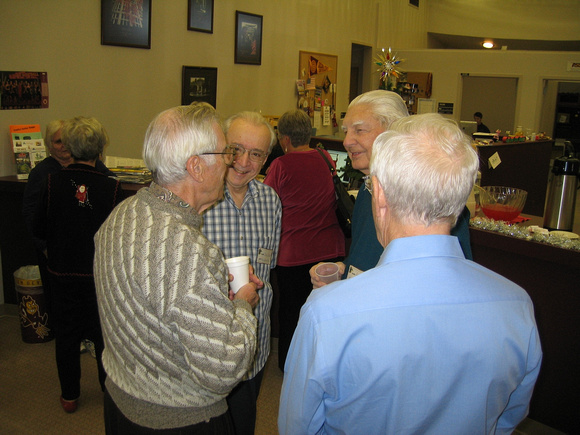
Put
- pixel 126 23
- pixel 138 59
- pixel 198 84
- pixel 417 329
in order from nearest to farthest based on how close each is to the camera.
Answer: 1. pixel 417 329
2. pixel 126 23
3. pixel 138 59
4. pixel 198 84

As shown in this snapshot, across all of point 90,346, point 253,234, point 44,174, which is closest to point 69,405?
point 90,346

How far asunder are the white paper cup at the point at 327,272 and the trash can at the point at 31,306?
2.72 meters

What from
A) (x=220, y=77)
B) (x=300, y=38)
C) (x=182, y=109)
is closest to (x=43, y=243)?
(x=182, y=109)

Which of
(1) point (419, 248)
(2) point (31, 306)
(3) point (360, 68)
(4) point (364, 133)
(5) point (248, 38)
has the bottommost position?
(2) point (31, 306)

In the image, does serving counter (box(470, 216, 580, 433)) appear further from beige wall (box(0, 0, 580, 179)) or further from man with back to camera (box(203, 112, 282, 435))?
beige wall (box(0, 0, 580, 179))

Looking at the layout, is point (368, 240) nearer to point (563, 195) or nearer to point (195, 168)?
point (195, 168)

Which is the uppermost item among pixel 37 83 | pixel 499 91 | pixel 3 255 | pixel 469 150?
pixel 499 91

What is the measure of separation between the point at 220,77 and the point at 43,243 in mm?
3488

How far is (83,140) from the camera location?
266 cm

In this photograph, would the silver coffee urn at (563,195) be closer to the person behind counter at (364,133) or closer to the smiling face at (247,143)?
the person behind counter at (364,133)

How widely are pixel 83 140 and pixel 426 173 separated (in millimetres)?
2178

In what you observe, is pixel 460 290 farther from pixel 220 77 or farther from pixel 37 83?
pixel 220 77

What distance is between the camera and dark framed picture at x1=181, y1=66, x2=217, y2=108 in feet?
17.6

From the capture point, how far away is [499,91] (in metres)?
11.5
